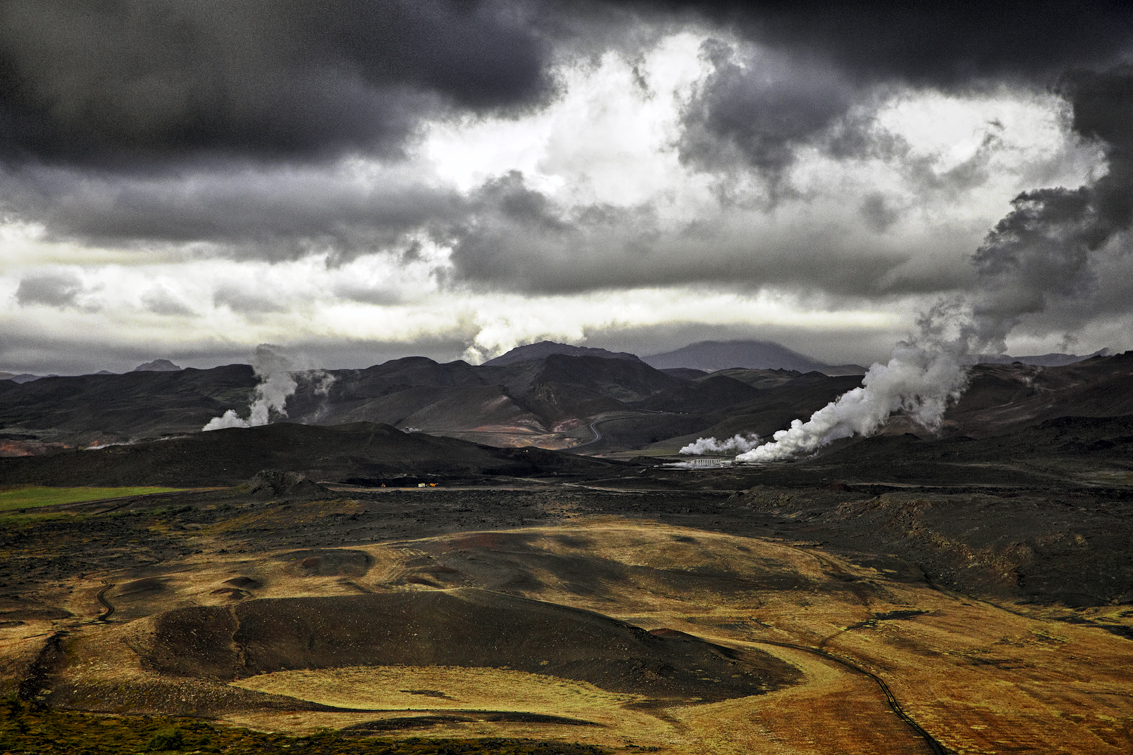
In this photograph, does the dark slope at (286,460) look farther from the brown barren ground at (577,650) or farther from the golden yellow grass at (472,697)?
the golden yellow grass at (472,697)

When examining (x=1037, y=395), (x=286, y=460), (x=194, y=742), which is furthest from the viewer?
(x=1037, y=395)

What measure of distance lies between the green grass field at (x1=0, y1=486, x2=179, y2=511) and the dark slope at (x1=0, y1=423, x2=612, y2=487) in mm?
2477

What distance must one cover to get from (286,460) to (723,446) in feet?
265

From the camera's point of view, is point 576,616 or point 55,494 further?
point 55,494

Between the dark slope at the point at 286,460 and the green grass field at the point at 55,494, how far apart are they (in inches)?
97.5

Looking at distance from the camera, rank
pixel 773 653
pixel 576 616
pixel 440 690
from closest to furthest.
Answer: pixel 440 690 → pixel 576 616 → pixel 773 653

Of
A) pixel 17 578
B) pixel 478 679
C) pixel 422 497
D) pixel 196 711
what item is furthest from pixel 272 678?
pixel 422 497

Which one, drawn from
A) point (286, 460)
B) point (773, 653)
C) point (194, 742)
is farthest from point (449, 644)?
point (286, 460)

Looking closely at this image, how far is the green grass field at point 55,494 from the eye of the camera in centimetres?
7912

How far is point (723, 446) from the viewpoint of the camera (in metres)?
151

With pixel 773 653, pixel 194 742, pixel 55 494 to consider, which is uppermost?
pixel 194 742

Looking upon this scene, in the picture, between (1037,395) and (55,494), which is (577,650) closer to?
(55,494)

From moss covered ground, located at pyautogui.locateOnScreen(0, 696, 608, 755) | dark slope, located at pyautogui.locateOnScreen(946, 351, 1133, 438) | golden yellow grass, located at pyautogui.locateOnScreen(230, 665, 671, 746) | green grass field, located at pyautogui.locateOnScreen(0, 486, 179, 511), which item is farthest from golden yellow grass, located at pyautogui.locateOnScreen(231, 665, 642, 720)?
dark slope, located at pyautogui.locateOnScreen(946, 351, 1133, 438)

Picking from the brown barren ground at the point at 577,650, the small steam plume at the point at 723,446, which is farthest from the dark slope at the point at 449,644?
the small steam plume at the point at 723,446
